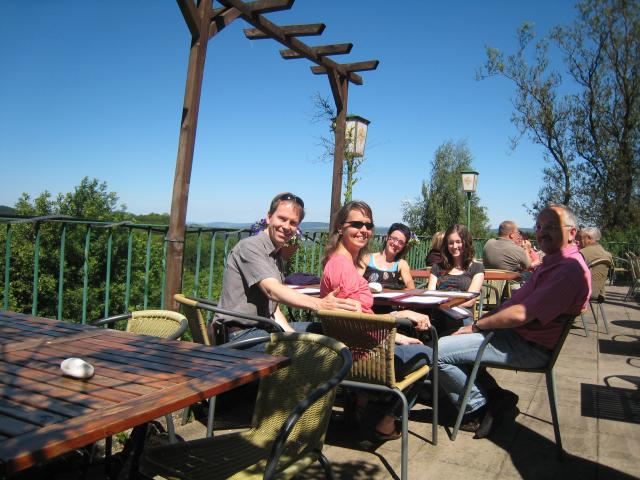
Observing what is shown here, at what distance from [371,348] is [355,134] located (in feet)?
17.3

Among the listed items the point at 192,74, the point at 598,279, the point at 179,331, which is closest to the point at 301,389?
the point at 179,331

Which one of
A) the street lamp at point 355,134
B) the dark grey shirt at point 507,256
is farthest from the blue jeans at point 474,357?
the street lamp at point 355,134

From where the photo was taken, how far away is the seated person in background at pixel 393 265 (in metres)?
4.75

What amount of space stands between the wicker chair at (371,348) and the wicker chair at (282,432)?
467 millimetres

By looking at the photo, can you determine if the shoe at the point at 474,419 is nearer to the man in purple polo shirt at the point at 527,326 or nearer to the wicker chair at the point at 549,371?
the man in purple polo shirt at the point at 527,326

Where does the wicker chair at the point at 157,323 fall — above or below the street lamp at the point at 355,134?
below

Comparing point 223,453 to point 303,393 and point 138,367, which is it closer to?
point 303,393

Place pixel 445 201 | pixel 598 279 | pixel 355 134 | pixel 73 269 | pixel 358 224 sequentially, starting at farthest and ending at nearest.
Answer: pixel 445 201 → pixel 73 269 → pixel 355 134 → pixel 598 279 → pixel 358 224

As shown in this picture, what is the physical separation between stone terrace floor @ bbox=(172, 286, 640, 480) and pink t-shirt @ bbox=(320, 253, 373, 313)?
753 millimetres

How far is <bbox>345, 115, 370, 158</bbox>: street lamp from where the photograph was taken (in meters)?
7.29

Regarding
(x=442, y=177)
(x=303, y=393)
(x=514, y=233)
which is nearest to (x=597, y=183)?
(x=514, y=233)

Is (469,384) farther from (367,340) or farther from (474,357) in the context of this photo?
(367,340)

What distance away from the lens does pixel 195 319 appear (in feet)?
8.44

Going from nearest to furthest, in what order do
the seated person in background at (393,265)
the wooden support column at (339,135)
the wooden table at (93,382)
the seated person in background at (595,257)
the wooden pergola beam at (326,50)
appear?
the wooden table at (93,382), the seated person in background at (393,265), the wooden pergola beam at (326,50), the seated person in background at (595,257), the wooden support column at (339,135)
